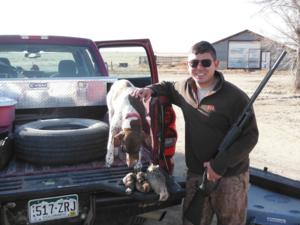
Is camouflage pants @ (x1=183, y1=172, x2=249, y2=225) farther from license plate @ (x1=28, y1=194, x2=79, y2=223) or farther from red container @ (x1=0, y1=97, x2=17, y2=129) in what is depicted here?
red container @ (x1=0, y1=97, x2=17, y2=129)

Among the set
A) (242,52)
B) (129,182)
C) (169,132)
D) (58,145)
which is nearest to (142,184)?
(129,182)

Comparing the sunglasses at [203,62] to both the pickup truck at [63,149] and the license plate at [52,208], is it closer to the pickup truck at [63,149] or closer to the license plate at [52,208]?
the pickup truck at [63,149]

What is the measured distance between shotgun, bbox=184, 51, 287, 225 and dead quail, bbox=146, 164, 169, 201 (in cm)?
30

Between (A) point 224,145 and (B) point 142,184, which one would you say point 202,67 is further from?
(B) point 142,184

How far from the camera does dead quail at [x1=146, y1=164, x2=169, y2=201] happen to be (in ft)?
10.9

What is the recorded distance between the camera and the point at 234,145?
3170 mm

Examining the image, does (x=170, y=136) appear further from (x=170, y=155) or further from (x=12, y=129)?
(x=12, y=129)

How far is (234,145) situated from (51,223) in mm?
1473

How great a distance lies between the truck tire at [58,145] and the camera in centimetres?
353

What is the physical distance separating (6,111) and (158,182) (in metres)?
1.60

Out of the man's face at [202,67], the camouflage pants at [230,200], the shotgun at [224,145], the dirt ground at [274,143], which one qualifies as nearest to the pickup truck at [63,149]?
the shotgun at [224,145]

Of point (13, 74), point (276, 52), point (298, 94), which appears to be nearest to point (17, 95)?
point (13, 74)

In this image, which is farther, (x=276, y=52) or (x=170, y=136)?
(x=276, y=52)

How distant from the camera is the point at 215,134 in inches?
133
